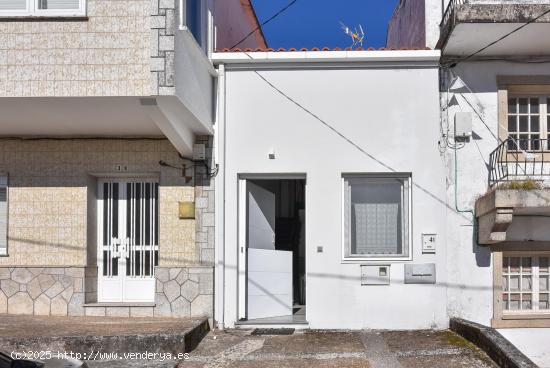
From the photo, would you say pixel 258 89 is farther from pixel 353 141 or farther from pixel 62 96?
pixel 62 96

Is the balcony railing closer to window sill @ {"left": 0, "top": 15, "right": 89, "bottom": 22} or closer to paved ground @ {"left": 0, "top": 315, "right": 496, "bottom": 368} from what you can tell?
paved ground @ {"left": 0, "top": 315, "right": 496, "bottom": 368}

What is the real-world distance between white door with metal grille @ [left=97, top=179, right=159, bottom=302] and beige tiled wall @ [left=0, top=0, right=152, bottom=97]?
274 centimetres

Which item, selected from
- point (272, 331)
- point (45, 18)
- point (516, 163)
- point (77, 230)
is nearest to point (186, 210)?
point (77, 230)

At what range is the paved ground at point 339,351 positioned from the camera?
8555mm

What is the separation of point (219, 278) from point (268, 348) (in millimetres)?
1753

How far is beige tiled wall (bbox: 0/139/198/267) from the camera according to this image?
1095 cm

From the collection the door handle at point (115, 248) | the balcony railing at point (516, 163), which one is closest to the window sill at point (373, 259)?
the balcony railing at point (516, 163)

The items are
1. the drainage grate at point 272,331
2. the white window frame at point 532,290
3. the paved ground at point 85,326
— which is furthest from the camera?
the white window frame at point 532,290

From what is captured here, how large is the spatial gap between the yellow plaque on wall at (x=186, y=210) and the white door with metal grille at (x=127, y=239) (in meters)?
0.64

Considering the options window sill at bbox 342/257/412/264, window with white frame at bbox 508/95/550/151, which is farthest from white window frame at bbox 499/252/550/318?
window with white frame at bbox 508/95/550/151

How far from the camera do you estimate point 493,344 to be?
28.5ft

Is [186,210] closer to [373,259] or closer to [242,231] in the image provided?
[242,231]

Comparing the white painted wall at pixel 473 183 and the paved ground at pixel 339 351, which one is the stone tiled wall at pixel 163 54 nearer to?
the paved ground at pixel 339 351

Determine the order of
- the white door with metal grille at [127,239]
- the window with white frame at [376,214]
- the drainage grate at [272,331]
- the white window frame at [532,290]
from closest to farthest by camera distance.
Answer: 1. the drainage grate at [272,331]
2. the white window frame at [532,290]
3. the window with white frame at [376,214]
4. the white door with metal grille at [127,239]
